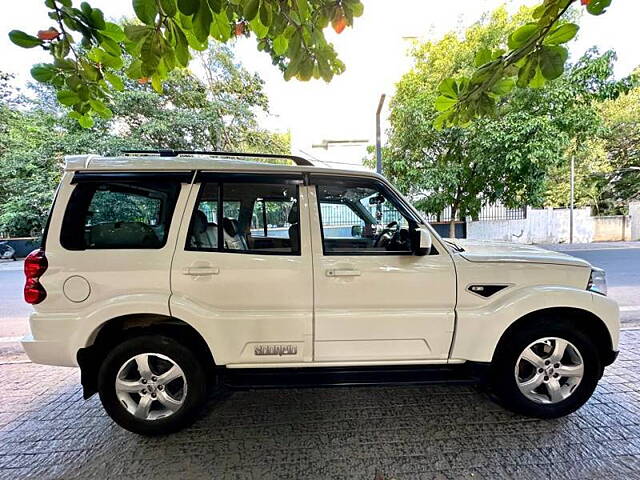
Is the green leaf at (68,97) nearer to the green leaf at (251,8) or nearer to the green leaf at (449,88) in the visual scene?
the green leaf at (251,8)

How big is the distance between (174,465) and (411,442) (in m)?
1.65

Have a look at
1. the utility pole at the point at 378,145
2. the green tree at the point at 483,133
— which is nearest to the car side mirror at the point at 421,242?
the utility pole at the point at 378,145

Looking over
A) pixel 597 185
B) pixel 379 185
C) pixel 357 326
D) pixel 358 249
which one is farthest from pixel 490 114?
pixel 597 185

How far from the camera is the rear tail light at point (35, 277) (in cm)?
248

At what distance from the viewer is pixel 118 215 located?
2699mm

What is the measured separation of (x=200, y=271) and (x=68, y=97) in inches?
60.3

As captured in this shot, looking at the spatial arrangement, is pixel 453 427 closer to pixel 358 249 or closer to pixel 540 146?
pixel 358 249

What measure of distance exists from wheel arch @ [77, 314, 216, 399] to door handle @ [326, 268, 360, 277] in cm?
109

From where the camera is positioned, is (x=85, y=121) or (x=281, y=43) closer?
(x=281, y=43)

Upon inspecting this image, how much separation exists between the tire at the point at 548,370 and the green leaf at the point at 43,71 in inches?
150

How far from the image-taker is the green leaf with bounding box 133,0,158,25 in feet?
5.67

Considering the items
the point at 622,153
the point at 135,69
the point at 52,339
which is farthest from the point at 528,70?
the point at 622,153

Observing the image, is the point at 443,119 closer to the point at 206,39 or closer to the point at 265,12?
the point at 265,12

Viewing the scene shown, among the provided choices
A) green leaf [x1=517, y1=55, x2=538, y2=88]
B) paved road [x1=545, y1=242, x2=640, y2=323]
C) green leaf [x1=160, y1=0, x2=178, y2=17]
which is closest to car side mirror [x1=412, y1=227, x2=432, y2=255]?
green leaf [x1=517, y1=55, x2=538, y2=88]
